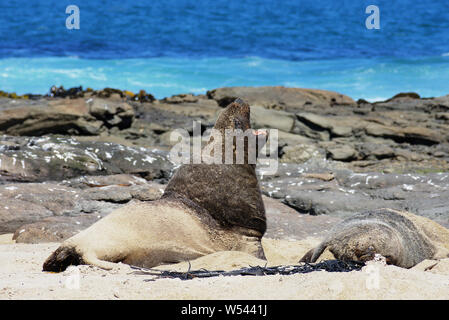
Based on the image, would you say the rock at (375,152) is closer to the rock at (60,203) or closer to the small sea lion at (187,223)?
the rock at (60,203)

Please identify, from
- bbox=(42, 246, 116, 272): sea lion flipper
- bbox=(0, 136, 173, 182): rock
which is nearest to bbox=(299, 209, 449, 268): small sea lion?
bbox=(42, 246, 116, 272): sea lion flipper

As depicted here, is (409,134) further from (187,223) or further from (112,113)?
(187,223)

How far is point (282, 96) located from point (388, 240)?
16.0 meters

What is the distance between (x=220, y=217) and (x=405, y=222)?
5.73ft

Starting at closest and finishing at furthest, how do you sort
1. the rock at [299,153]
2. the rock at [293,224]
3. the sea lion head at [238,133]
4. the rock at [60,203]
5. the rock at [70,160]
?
1. the sea lion head at [238,133]
2. the rock at [60,203]
3. the rock at [293,224]
4. the rock at [70,160]
5. the rock at [299,153]

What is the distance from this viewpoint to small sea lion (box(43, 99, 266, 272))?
224 inches

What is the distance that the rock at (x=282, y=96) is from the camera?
20453 mm

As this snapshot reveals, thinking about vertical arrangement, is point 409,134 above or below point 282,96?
below

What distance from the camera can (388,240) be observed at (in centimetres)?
553

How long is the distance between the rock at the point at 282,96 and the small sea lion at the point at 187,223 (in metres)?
13.3

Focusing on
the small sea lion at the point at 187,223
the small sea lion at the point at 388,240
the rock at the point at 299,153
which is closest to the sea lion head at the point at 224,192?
the small sea lion at the point at 187,223

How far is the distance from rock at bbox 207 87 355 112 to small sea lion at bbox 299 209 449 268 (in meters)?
13.7

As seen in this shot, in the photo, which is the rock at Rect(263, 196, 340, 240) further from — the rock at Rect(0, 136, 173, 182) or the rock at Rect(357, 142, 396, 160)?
the rock at Rect(357, 142, 396, 160)

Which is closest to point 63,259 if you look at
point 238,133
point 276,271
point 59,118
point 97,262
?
point 97,262
